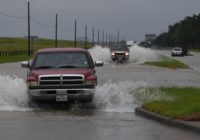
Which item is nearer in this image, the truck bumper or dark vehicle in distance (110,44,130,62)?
the truck bumper

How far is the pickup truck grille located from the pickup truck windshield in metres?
0.82

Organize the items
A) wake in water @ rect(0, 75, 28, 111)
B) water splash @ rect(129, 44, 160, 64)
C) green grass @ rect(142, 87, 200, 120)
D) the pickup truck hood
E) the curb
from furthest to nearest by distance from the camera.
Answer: water splash @ rect(129, 44, 160, 64)
wake in water @ rect(0, 75, 28, 111)
the pickup truck hood
green grass @ rect(142, 87, 200, 120)
the curb

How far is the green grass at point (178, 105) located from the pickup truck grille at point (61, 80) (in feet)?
6.55

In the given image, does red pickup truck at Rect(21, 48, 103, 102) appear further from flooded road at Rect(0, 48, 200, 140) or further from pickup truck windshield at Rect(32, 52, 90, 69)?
flooded road at Rect(0, 48, 200, 140)

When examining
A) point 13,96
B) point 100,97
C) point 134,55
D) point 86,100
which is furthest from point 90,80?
point 134,55

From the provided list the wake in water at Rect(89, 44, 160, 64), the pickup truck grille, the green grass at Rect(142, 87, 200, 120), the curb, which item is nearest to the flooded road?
the curb

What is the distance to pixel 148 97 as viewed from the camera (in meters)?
18.0

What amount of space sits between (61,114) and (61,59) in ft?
9.17

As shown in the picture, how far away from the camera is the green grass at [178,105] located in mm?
13494

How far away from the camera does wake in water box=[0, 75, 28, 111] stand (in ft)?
55.8

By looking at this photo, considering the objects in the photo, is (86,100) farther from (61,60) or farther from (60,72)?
(61,60)

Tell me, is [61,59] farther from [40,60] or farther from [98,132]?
[98,132]

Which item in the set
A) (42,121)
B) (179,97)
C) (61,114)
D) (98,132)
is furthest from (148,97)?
(98,132)

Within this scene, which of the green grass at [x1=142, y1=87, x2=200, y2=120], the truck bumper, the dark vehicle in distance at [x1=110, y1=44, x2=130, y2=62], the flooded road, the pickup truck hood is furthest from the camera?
the dark vehicle in distance at [x1=110, y1=44, x2=130, y2=62]
